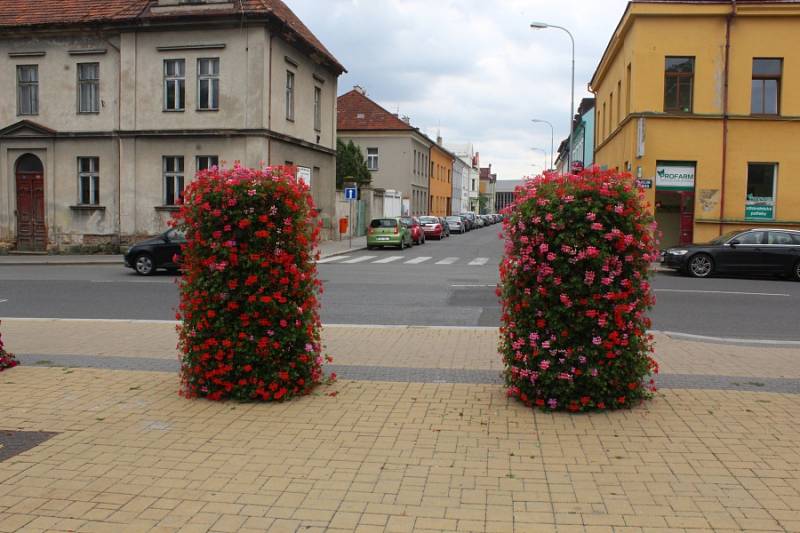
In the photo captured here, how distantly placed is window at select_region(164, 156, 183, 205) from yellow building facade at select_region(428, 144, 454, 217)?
1728 inches

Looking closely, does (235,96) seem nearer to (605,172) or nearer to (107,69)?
(107,69)

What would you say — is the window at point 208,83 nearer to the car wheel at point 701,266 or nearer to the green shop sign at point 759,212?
the car wheel at point 701,266

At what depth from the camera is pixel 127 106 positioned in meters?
27.7

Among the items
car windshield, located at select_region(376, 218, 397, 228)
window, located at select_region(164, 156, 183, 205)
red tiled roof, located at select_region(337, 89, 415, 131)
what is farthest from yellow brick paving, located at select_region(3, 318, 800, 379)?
red tiled roof, located at select_region(337, 89, 415, 131)

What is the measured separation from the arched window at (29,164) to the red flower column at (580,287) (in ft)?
90.3

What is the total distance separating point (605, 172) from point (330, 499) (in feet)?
11.2

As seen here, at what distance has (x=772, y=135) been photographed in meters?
24.7

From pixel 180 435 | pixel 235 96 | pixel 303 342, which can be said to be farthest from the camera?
pixel 235 96

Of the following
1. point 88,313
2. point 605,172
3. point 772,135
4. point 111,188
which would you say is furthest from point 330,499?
point 111,188

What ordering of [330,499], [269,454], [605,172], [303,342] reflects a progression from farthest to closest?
1. [303,342]
2. [605,172]
3. [269,454]
4. [330,499]

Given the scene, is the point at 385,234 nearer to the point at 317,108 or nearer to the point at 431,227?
the point at 317,108

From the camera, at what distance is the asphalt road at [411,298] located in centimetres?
1187

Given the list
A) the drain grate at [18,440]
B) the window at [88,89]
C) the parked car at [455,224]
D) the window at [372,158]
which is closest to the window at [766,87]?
the window at [88,89]

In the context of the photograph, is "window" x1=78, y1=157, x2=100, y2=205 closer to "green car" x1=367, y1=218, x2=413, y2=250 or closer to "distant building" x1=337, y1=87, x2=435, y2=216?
"green car" x1=367, y1=218, x2=413, y2=250
